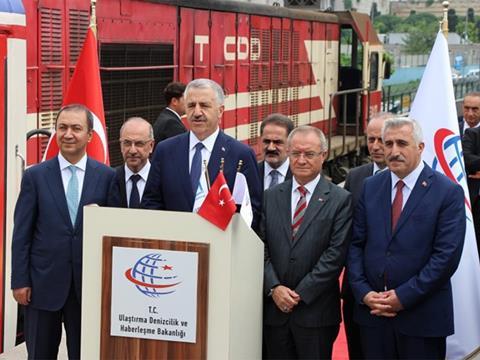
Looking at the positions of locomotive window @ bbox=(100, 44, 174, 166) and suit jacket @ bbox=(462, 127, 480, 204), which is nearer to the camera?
suit jacket @ bbox=(462, 127, 480, 204)

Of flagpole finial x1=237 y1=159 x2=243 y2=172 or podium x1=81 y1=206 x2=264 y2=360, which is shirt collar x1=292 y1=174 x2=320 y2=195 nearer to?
flagpole finial x1=237 y1=159 x2=243 y2=172

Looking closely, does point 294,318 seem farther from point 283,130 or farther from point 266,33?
point 266,33

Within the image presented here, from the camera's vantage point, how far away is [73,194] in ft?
17.7

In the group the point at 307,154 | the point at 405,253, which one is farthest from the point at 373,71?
the point at 405,253

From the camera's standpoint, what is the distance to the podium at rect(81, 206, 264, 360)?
4363 millimetres

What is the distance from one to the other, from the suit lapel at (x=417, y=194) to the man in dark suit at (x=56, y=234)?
171 centimetres

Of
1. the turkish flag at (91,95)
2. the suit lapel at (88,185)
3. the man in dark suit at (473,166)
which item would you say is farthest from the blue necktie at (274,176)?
the man in dark suit at (473,166)

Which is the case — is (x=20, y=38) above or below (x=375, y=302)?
above

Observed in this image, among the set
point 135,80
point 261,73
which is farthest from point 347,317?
point 261,73

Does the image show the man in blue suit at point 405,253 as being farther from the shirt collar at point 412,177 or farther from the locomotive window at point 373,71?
the locomotive window at point 373,71

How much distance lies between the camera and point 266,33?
15.8 meters

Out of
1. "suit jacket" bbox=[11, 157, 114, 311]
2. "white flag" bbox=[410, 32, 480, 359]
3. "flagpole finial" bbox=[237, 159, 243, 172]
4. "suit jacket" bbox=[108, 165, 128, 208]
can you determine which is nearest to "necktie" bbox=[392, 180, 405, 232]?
"flagpole finial" bbox=[237, 159, 243, 172]

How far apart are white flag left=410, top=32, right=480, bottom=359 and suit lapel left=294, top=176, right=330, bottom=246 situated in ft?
5.24

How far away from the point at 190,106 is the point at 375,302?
4.78 feet
